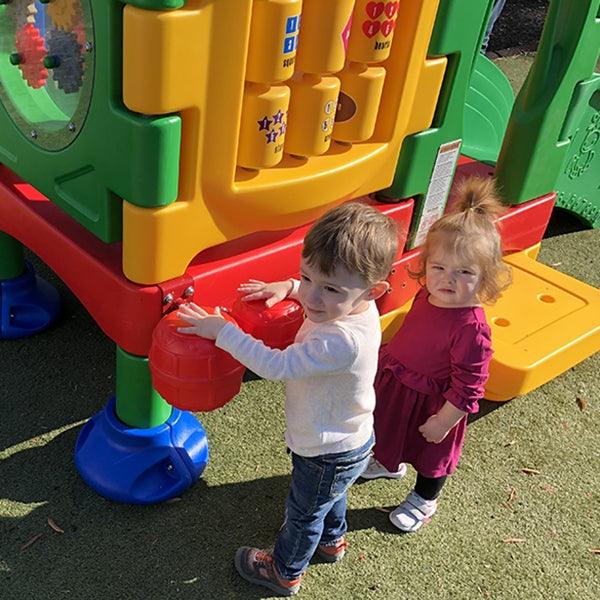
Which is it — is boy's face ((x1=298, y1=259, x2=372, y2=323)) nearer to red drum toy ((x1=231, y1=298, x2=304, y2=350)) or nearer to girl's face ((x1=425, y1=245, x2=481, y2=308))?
red drum toy ((x1=231, y1=298, x2=304, y2=350))

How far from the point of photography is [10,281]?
8.71ft

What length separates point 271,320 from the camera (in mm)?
1774

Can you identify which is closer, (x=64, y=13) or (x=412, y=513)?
(x=64, y=13)

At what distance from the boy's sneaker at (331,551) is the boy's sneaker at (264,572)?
0.13m

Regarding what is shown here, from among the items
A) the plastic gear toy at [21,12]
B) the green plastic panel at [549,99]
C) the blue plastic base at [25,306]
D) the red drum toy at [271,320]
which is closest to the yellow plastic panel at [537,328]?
the green plastic panel at [549,99]

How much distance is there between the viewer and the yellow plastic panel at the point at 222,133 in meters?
1.61

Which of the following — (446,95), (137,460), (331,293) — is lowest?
(137,460)

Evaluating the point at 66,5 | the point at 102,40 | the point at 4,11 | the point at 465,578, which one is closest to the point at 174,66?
the point at 102,40

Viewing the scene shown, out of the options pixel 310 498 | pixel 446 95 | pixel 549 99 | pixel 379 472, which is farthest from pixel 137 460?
pixel 549 99

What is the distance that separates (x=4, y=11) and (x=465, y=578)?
6.31 feet

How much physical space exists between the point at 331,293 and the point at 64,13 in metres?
0.92

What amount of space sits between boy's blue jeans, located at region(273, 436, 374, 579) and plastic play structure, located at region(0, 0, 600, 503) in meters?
0.27

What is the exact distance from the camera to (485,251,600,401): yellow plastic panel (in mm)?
2475

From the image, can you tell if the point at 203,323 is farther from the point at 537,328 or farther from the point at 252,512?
the point at 537,328
